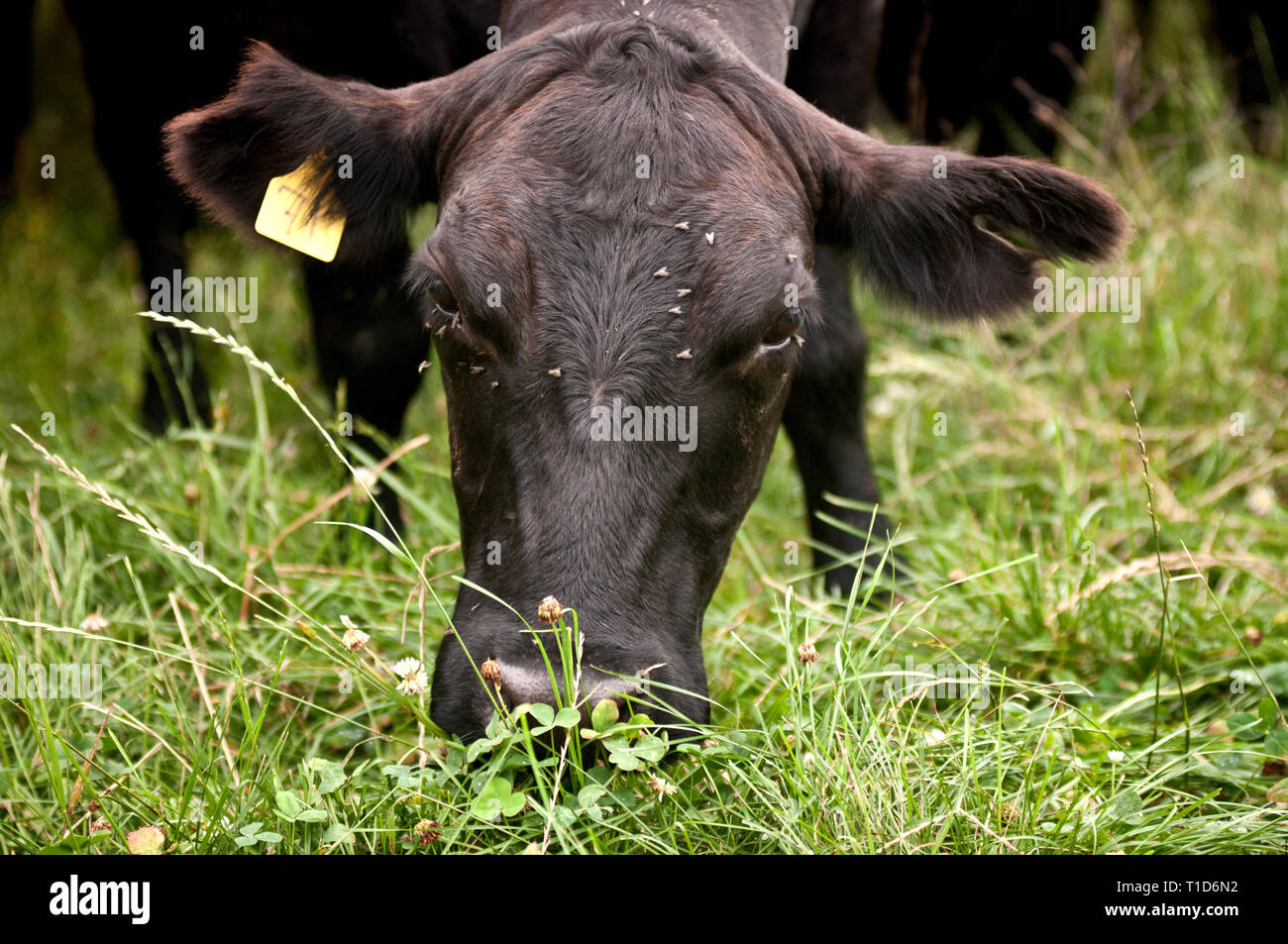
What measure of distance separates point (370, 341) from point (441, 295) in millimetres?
1731

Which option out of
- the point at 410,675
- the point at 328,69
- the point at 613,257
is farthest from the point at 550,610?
the point at 328,69

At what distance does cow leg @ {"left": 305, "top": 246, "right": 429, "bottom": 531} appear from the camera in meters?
4.65

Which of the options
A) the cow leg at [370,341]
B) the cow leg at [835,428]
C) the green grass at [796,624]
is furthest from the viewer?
the cow leg at [370,341]

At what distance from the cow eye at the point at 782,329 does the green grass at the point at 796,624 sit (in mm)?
617

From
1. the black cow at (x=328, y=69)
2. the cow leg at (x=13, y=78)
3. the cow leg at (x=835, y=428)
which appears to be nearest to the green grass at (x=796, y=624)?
the cow leg at (x=835, y=428)

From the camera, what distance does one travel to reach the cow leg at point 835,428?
4.45 metres

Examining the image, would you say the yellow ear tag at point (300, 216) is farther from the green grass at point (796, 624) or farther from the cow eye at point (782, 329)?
the cow eye at point (782, 329)

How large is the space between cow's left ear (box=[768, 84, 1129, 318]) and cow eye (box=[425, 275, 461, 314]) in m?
0.96

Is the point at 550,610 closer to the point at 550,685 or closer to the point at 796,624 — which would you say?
the point at 550,685

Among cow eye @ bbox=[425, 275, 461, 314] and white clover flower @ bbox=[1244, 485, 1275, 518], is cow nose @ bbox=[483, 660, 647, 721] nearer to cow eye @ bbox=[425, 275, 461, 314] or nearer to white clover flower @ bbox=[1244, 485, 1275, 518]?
cow eye @ bbox=[425, 275, 461, 314]

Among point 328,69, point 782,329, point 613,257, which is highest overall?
point 328,69

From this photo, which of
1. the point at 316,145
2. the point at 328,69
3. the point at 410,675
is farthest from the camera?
the point at 328,69

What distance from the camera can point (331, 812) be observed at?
2709 mm

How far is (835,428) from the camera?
4543 mm
